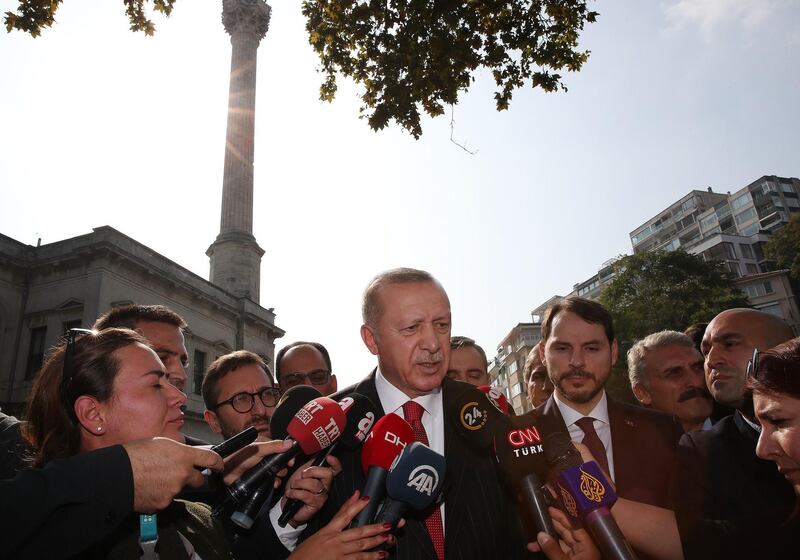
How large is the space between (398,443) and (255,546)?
3.00 feet

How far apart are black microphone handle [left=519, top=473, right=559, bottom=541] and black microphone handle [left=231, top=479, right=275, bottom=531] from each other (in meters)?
1.00

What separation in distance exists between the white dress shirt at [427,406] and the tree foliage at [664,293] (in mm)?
28581

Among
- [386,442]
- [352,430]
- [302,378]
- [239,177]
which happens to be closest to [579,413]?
[352,430]

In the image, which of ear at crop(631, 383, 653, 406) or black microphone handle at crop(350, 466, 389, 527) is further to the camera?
ear at crop(631, 383, 653, 406)

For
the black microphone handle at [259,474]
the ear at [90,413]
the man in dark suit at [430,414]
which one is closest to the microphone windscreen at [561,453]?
the man in dark suit at [430,414]

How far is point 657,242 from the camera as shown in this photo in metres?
65.2

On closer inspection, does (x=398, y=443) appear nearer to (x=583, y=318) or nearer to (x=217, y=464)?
(x=217, y=464)

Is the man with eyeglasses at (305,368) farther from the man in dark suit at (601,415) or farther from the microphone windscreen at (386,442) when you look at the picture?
the microphone windscreen at (386,442)

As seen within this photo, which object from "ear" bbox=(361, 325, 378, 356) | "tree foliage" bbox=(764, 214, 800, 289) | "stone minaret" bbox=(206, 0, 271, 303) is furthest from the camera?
"tree foliage" bbox=(764, 214, 800, 289)

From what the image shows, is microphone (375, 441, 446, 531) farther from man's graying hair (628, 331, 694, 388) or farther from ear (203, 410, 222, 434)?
man's graying hair (628, 331, 694, 388)

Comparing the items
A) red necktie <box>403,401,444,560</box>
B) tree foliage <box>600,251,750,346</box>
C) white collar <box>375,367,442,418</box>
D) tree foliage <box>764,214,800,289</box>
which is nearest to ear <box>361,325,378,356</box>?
white collar <box>375,367,442,418</box>

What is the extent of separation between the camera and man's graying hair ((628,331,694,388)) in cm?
448

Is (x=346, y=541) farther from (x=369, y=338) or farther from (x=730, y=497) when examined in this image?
(x=730, y=497)

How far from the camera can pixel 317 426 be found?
213 cm
